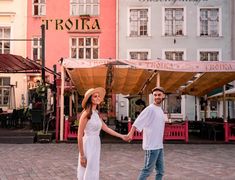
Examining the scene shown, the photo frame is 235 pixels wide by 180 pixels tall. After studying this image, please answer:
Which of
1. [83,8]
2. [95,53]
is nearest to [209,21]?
[95,53]

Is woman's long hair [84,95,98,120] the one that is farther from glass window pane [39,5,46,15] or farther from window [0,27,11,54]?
glass window pane [39,5,46,15]

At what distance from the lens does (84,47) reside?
26.9 meters

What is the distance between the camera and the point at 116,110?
2620 cm

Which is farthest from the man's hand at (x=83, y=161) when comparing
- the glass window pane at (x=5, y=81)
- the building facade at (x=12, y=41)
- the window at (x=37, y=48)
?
the glass window pane at (x=5, y=81)

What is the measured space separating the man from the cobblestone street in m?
2.05

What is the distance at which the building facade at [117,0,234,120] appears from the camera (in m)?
26.2

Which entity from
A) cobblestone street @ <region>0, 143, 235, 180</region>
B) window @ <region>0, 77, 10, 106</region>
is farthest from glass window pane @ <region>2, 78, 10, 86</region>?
cobblestone street @ <region>0, 143, 235, 180</region>

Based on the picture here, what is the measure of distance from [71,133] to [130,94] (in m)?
8.27

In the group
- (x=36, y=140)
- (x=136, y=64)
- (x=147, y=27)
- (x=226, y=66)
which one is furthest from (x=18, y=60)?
(x=147, y=27)

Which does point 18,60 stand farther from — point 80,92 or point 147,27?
point 147,27

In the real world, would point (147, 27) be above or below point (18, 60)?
above

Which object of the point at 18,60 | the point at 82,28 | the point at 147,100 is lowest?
the point at 147,100

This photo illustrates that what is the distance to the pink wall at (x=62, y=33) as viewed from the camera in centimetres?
2683

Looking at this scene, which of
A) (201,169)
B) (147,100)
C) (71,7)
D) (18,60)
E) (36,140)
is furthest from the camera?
(71,7)
